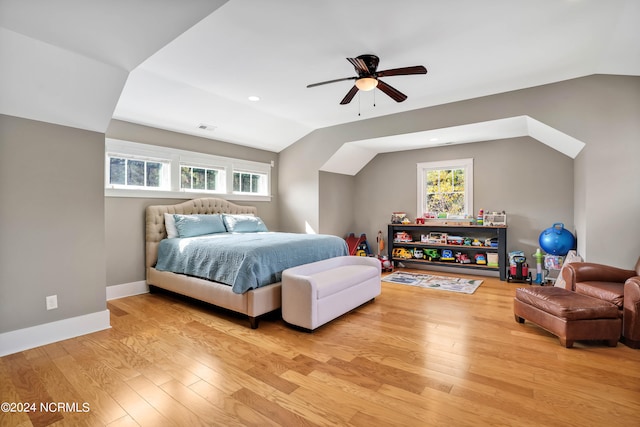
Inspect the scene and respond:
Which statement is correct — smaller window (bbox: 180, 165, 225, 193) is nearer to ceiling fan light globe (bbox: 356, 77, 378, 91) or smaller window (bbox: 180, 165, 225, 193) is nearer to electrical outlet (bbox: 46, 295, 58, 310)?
electrical outlet (bbox: 46, 295, 58, 310)

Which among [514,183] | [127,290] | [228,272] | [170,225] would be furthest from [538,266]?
[127,290]

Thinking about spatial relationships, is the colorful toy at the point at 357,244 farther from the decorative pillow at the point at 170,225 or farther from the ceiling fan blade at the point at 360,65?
the ceiling fan blade at the point at 360,65

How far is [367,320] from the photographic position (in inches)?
130

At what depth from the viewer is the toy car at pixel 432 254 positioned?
5.75 m

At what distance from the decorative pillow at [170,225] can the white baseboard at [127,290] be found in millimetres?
793

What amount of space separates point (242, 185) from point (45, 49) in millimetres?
3752

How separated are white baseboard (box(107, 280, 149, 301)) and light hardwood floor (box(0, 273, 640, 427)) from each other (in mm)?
1040

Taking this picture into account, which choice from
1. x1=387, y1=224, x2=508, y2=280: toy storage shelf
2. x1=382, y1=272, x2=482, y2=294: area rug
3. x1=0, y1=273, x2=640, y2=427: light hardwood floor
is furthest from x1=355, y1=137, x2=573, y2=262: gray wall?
x1=0, y1=273, x2=640, y2=427: light hardwood floor

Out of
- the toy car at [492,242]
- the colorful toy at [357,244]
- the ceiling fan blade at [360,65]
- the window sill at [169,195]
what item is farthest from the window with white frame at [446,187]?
the ceiling fan blade at [360,65]

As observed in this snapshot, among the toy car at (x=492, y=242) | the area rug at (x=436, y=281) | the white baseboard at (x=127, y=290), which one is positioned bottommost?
the area rug at (x=436, y=281)

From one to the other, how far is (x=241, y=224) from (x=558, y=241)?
181 inches

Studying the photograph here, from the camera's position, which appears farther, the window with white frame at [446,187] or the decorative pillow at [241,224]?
the window with white frame at [446,187]

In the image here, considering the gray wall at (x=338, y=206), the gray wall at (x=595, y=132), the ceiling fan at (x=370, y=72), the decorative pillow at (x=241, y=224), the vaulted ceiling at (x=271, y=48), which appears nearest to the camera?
the vaulted ceiling at (x=271, y=48)

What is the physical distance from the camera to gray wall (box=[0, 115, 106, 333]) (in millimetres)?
2580
